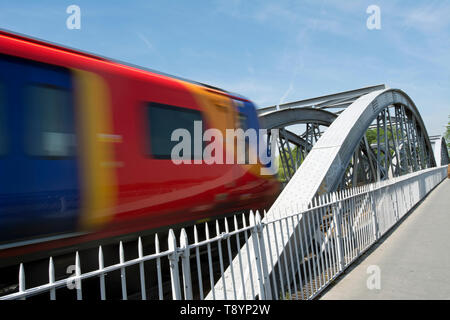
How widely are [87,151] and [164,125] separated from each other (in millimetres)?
1496

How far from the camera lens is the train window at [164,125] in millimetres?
5629

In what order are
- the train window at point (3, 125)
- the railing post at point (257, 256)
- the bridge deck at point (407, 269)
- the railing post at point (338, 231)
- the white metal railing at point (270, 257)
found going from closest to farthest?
the white metal railing at point (270, 257) < the railing post at point (257, 256) < the train window at point (3, 125) < the bridge deck at point (407, 269) < the railing post at point (338, 231)

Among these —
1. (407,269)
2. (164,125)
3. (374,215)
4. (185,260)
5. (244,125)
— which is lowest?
(407,269)

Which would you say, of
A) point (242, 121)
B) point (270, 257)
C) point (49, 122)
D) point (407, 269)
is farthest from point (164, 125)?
point (407, 269)

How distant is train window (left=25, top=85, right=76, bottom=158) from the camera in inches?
165

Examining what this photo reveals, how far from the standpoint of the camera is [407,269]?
5.21 m

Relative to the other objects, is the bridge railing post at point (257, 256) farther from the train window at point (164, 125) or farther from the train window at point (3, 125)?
the train window at point (3, 125)

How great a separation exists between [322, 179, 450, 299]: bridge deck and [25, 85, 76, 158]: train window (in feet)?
12.4

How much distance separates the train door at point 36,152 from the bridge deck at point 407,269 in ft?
11.4

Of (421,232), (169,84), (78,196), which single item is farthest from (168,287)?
(421,232)

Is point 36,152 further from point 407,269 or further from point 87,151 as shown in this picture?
point 407,269

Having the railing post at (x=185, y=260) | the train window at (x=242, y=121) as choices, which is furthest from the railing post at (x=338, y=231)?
the railing post at (x=185, y=260)

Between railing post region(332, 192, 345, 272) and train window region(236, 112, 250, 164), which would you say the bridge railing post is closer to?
railing post region(332, 192, 345, 272)

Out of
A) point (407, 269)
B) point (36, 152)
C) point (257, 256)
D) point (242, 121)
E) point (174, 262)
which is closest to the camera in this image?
Result: point (174, 262)
